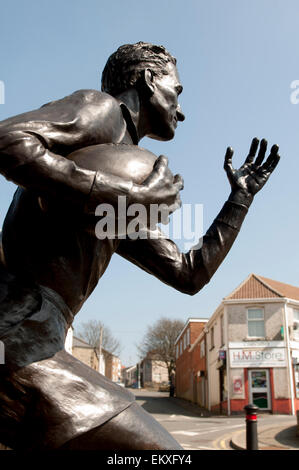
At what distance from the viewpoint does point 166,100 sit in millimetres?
1851

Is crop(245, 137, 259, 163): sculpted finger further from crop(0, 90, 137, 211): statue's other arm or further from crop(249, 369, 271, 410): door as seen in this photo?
crop(249, 369, 271, 410): door

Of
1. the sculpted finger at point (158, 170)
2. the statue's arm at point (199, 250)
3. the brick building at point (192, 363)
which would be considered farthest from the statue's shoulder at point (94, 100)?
the brick building at point (192, 363)

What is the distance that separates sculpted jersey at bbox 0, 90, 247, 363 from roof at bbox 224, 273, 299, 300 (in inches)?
1098

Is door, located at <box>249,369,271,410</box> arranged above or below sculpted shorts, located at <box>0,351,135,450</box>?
below

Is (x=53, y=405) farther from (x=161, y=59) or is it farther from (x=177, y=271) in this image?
(x=161, y=59)

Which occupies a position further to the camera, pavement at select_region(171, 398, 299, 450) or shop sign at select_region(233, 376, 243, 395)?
shop sign at select_region(233, 376, 243, 395)

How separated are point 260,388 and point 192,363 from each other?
1597cm

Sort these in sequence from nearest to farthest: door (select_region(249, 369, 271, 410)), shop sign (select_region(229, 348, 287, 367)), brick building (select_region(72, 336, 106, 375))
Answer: door (select_region(249, 369, 271, 410)) → shop sign (select_region(229, 348, 287, 367)) → brick building (select_region(72, 336, 106, 375))

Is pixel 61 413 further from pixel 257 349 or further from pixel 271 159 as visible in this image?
pixel 257 349

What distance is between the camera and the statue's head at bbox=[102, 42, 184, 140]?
71.9 inches

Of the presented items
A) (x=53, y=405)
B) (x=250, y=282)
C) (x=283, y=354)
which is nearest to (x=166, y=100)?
(x=53, y=405)

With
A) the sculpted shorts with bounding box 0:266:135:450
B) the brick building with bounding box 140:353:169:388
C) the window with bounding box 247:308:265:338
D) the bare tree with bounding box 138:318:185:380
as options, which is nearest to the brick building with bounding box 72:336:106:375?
the bare tree with bounding box 138:318:185:380

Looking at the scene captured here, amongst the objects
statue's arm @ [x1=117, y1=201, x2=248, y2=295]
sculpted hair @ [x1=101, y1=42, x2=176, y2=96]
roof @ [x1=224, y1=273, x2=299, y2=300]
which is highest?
roof @ [x1=224, y1=273, x2=299, y2=300]

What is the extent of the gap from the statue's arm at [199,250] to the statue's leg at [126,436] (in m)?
0.63
